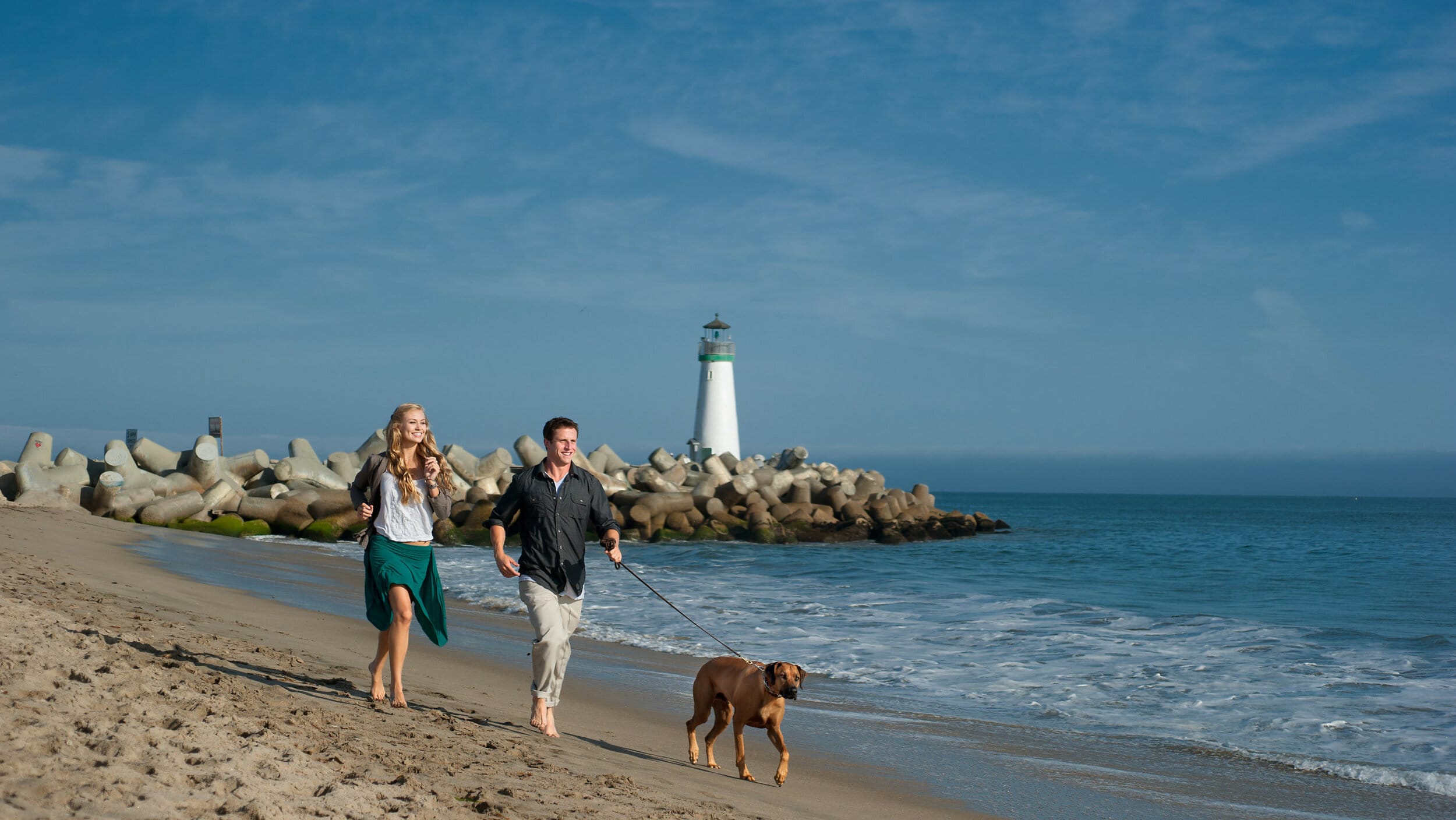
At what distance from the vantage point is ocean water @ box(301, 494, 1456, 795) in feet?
22.5

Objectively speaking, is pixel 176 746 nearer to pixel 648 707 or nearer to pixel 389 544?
pixel 389 544

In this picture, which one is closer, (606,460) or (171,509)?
(171,509)

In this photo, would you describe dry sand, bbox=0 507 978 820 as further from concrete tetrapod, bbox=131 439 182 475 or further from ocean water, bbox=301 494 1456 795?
concrete tetrapod, bbox=131 439 182 475

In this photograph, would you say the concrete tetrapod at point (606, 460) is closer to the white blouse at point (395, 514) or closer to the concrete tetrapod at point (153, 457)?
the concrete tetrapod at point (153, 457)

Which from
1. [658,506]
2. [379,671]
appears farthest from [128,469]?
[379,671]

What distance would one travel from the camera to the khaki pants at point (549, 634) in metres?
5.05

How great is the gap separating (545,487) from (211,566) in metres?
10.2

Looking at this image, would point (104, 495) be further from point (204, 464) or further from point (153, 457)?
point (153, 457)

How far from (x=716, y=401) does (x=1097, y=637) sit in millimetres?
32065

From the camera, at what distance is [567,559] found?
509cm

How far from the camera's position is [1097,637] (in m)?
10.8

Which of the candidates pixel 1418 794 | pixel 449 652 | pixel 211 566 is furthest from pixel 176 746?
pixel 211 566

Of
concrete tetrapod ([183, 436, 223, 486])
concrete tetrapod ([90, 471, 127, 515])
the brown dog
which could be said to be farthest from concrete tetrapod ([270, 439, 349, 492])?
the brown dog

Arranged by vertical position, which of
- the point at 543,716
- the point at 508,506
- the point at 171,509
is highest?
the point at 508,506
